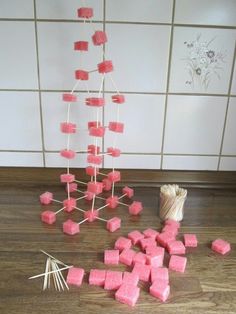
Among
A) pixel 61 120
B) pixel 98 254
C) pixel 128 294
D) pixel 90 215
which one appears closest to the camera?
pixel 128 294

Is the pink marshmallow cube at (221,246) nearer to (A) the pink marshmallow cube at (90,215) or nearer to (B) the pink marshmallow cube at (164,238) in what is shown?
(B) the pink marshmallow cube at (164,238)

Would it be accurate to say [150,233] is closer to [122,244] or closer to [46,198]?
[122,244]

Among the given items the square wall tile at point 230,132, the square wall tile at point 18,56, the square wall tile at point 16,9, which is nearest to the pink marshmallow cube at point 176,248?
the square wall tile at point 230,132

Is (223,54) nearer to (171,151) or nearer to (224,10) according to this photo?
(224,10)

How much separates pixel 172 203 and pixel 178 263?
0.16 meters

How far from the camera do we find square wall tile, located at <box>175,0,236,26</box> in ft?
2.48

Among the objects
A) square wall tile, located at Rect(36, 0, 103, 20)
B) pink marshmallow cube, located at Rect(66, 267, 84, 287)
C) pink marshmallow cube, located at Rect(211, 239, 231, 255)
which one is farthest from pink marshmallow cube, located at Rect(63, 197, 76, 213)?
square wall tile, located at Rect(36, 0, 103, 20)

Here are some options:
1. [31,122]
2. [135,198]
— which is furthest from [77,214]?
[31,122]

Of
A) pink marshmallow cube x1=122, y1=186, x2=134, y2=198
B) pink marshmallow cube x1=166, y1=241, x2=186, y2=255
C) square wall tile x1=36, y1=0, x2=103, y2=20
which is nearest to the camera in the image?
pink marshmallow cube x1=166, y1=241, x2=186, y2=255

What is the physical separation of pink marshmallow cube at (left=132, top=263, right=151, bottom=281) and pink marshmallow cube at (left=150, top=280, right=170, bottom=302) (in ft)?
0.10

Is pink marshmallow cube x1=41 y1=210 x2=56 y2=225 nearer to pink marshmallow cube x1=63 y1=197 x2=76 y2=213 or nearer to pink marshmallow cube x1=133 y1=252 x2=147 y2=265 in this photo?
pink marshmallow cube x1=63 y1=197 x2=76 y2=213

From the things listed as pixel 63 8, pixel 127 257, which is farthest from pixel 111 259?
pixel 63 8

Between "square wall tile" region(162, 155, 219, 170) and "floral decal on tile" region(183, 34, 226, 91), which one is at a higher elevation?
"floral decal on tile" region(183, 34, 226, 91)

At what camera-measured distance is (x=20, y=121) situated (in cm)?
85
